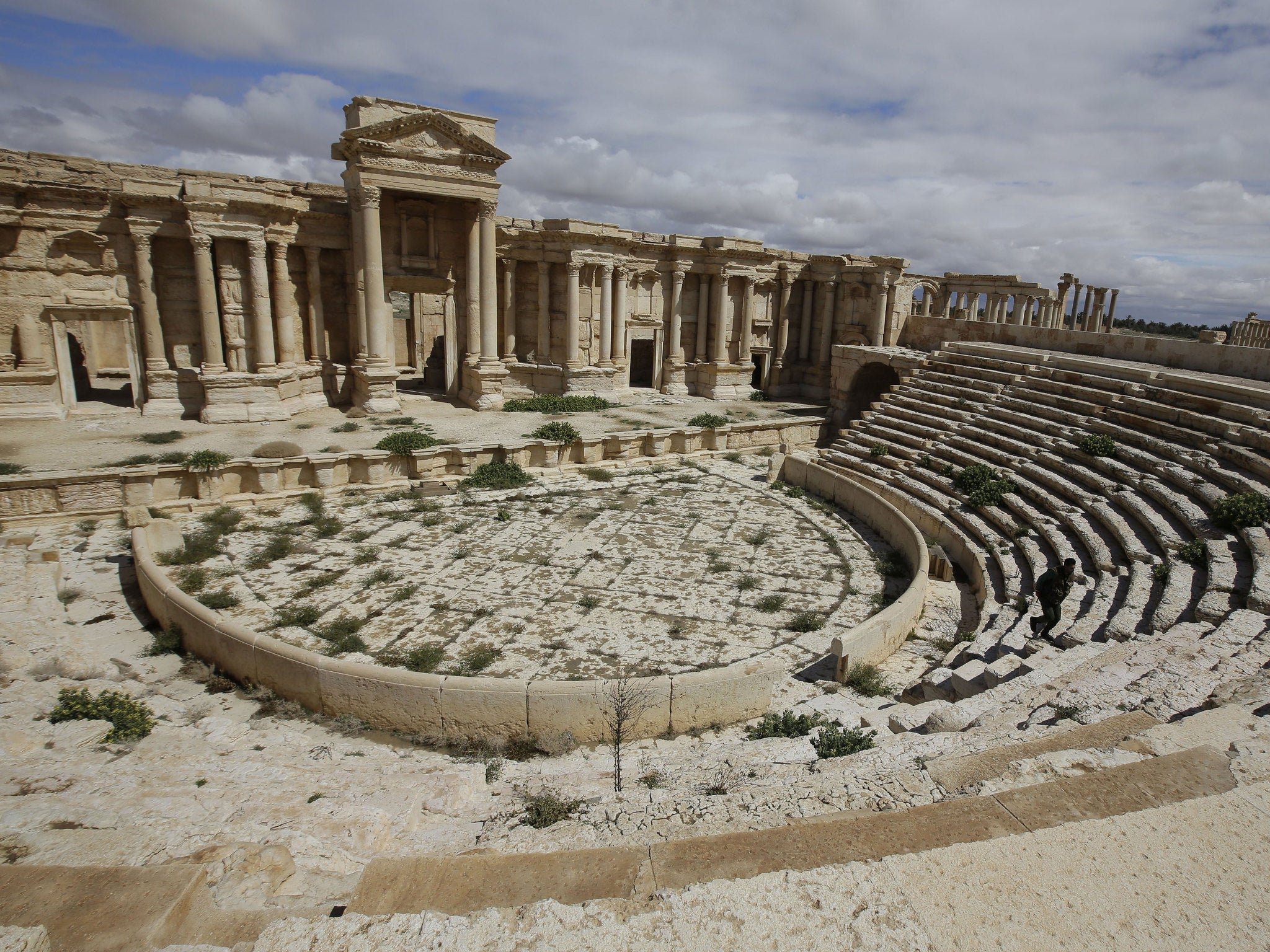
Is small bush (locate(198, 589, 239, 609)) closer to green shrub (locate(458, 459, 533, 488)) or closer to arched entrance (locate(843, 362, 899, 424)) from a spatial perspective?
green shrub (locate(458, 459, 533, 488))

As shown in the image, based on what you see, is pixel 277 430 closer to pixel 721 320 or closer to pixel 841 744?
pixel 721 320

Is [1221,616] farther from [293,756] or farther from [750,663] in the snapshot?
[293,756]

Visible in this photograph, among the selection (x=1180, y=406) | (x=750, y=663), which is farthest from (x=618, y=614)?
(x=1180, y=406)

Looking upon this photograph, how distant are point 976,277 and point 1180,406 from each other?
86.6 feet

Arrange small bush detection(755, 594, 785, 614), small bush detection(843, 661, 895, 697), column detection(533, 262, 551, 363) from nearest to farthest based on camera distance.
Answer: small bush detection(843, 661, 895, 697) → small bush detection(755, 594, 785, 614) → column detection(533, 262, 551, 363)

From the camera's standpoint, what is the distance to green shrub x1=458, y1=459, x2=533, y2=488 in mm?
16734

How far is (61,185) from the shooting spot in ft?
57.8

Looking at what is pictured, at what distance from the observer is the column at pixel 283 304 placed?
2058 centimetres

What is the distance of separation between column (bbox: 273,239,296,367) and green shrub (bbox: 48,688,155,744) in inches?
593

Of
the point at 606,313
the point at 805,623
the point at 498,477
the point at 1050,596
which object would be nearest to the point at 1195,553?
the point at 1050,596

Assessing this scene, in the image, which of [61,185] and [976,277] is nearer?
[61,185]

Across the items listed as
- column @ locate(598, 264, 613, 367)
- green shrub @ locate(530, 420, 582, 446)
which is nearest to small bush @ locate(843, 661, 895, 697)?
green shrub @ locate(530, 420, 582, 446)

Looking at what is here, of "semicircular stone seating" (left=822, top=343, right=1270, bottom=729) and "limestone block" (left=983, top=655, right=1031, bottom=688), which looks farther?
"semicircular stone seating" (left=822, top=343, right=1270, bottom=729)

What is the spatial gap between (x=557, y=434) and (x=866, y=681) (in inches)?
444
